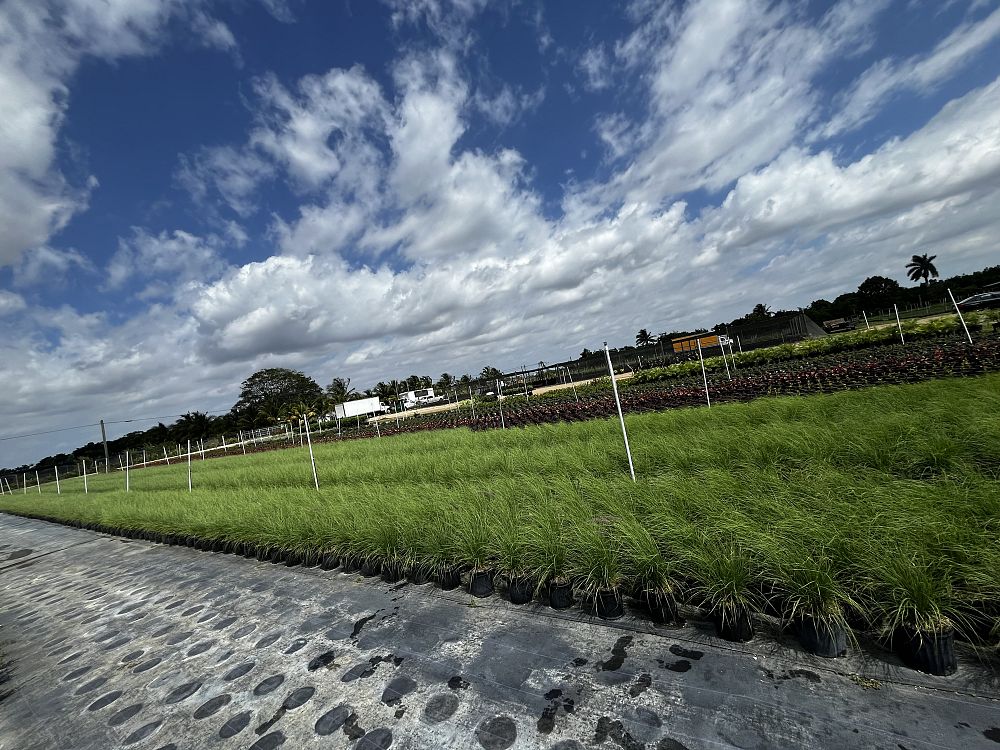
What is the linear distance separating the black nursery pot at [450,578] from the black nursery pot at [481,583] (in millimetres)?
201

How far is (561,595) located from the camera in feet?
9.55

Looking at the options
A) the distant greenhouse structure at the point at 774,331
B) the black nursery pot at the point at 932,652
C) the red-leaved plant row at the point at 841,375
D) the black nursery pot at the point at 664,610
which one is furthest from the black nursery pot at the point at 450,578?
the distant greenhouse structure at the point at 774,331

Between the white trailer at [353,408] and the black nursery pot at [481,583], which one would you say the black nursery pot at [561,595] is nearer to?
the black nursery pot at [481,583]

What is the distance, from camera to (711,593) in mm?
2320

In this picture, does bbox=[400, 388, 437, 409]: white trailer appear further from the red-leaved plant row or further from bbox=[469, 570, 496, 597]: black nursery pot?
bbox=[469, 570, 496, 597]: black nursery pot

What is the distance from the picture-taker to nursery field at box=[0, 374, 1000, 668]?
208cm

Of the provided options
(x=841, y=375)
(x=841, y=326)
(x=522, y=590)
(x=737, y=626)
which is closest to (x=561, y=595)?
(x=522, y=590)

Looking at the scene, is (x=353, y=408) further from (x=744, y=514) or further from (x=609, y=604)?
(x=744, y=514)

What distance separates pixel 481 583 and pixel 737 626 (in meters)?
1.81

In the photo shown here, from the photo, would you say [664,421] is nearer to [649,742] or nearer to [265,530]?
[649,742]

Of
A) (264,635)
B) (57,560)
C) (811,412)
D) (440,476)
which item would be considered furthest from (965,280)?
(57,560)

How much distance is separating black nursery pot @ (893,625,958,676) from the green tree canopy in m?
64.3

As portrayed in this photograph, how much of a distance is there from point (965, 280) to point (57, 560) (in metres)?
69.5

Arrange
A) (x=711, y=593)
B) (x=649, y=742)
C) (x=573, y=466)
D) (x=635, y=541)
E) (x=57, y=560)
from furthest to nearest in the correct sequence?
1. (x=57, y=560)
2. (x=573, y=466)
3. (x=635, y=541)
4. (x=711, y=593)
5. (x=649, y=742)
